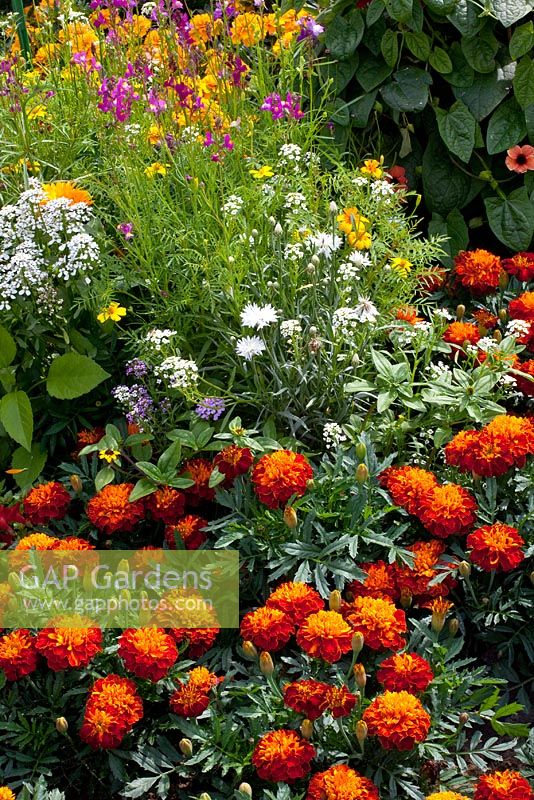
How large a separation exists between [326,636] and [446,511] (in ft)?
1.27

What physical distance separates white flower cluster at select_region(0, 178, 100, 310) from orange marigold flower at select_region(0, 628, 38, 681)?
31.2 inches

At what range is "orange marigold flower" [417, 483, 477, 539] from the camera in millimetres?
1805

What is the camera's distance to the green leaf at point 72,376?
2174mm

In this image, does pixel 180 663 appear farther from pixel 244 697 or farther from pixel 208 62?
pixel 208 62

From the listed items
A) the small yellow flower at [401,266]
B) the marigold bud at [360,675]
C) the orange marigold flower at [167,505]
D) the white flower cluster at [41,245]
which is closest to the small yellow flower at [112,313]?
the white flower cluster at [41,245]

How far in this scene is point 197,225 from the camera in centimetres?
228

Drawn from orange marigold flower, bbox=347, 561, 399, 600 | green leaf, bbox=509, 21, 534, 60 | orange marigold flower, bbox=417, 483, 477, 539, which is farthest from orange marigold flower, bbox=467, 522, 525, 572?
green leaf, bbox=509, 21, 534, 60

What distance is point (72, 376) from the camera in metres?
2.20

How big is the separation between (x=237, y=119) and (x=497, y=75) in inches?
33.6

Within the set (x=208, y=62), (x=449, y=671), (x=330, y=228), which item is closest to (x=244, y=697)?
(x=449, y=671)

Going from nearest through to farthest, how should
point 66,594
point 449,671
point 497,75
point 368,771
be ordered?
point 368,771, point 449,671, point 66,594, point 497,75

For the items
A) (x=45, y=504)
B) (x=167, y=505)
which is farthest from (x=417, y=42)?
(x=45, y=504)

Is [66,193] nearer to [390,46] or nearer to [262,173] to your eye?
[262,173]

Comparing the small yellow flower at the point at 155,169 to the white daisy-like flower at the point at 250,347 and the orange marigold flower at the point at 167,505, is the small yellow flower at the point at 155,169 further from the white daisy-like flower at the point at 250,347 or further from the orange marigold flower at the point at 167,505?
the orange marigold flower at the point at 167,505
